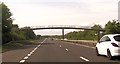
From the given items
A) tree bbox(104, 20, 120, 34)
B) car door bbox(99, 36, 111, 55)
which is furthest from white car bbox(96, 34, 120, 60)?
tree bbox(104, 20, 120, 34)

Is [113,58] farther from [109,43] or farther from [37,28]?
[37,28]

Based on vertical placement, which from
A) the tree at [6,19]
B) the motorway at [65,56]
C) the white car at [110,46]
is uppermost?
the tree at [6,19]

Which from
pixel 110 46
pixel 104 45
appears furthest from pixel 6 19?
pixel 110 46

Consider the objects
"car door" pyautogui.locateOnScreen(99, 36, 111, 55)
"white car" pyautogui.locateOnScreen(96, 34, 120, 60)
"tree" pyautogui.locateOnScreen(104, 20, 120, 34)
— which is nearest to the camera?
"white car" pyautogui.locateOnScreen(96, 34, 120, 60)

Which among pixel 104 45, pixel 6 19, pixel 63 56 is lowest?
pixel 63 56

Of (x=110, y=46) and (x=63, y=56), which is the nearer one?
(x=110, y=46)

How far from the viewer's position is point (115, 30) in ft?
259

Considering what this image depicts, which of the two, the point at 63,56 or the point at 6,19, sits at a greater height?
the point at 6,19

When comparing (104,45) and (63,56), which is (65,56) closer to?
(63,56)

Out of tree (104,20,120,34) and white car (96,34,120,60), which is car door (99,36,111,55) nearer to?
white car (96,34,120,60)

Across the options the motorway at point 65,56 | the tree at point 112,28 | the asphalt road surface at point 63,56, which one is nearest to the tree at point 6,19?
the asphalt road surface at point 63,56

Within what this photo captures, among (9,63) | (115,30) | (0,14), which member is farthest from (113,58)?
(115,30)

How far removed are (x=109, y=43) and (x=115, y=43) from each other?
1.85 feet

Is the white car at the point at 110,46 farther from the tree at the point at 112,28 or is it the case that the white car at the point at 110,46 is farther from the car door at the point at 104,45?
the tree at the point at 112,28
